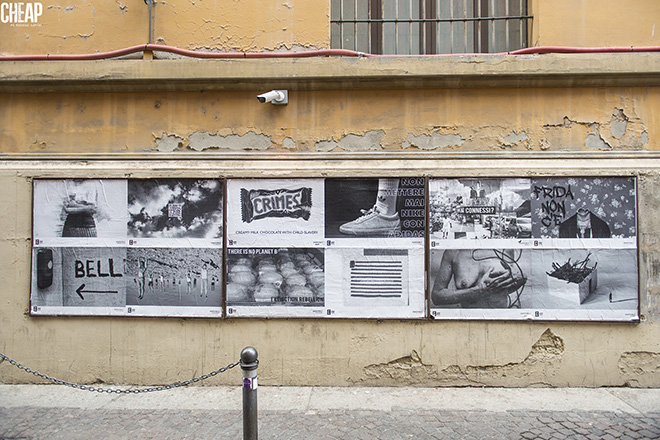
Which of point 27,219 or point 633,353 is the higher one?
point 27,219

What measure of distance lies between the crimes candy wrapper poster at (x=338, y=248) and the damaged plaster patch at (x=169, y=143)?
1.51 feet

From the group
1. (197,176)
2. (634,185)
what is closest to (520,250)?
(634,185)

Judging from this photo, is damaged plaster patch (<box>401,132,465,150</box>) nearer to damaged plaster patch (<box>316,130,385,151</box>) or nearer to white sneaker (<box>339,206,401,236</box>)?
damaged plaster patch (<box>316,130,385,151</box>)

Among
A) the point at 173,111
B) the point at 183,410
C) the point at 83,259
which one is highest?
the point at 173,111

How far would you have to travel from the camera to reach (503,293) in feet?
20.0

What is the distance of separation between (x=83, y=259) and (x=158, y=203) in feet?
4.05

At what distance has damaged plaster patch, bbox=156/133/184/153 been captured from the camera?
640cm

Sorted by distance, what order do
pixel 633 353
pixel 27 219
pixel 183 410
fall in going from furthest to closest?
pixel 27 219 < pixel 633 353 < pixel 183 410

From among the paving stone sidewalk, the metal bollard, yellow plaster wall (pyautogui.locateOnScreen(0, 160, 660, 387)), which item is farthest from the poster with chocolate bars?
the metal bollard

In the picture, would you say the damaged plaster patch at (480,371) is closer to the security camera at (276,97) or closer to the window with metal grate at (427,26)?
the security camera at (276,97)

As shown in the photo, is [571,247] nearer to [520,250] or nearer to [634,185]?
[520,250]

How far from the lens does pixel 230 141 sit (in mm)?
6375

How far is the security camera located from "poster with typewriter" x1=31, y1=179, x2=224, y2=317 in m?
1.25

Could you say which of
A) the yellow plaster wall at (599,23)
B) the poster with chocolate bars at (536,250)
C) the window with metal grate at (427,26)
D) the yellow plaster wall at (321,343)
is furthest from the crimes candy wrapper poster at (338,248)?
the window with metal grate at (427,26)
